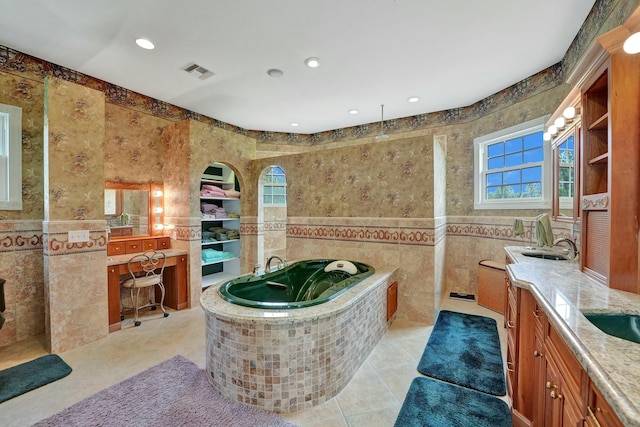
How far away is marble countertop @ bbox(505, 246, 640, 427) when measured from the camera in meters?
0.64

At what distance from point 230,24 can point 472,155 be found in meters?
3.42

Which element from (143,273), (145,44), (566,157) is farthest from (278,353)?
(566,157)

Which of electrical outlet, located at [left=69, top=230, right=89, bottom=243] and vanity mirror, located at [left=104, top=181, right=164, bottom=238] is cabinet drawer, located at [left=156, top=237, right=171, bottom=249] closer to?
vanity mirror, located at [left=104, top=181, right=164, bottom=238]

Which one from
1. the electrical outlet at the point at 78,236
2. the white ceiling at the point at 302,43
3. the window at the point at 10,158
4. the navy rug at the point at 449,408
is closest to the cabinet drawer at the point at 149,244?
the electrical outlet at the point at 78,236

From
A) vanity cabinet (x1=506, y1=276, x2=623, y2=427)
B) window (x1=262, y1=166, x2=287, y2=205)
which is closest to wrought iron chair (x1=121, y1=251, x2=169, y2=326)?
window (x1=262, y1=166, x2=287, y2=205)

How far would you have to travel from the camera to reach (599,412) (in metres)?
0.74

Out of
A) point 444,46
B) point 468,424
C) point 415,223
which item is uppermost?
point 444,46

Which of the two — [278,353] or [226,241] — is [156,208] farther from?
[278,353]

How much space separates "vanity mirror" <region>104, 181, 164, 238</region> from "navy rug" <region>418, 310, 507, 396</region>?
3.60 m

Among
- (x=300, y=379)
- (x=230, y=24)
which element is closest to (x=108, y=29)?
(x=230, y=24)

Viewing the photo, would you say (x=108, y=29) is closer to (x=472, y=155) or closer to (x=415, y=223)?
(x=415, y=223)

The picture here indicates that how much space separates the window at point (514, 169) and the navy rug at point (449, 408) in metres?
2.33

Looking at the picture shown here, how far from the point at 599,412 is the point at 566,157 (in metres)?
2.45

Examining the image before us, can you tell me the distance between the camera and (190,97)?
354 centimetres
